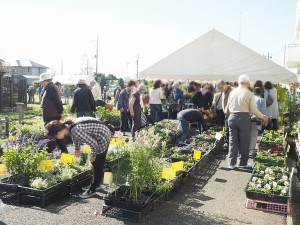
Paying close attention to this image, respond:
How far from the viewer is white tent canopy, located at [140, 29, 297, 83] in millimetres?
7617

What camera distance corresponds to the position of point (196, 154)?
605cm

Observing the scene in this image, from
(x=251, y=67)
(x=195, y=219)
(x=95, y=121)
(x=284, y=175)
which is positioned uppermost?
(x=251, y=67)

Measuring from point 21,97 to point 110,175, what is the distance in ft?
53.9

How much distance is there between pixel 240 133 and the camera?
608cm

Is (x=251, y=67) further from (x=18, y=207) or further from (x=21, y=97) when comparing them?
(x=21, y=97)

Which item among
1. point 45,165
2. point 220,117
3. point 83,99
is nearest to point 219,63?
point 220,117

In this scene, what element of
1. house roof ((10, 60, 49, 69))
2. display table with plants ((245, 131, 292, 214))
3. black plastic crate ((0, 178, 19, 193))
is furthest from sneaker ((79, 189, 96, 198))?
house roof ((10, 60, 49, 69))

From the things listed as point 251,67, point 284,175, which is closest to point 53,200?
point 284,175

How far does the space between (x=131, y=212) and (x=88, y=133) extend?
1.09 metres

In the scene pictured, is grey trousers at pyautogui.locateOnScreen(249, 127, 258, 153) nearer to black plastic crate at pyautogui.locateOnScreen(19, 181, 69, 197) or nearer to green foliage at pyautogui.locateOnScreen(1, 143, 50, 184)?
black plastic crate at pyautogui.locateOnScreen(19, 181, 69, 197)

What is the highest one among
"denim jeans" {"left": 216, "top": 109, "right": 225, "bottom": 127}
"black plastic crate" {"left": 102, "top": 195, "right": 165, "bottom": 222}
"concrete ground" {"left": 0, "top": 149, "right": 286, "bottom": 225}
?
"denim jeans" {"left": 216, "top": 109, "right": 225, "bottom": 127}

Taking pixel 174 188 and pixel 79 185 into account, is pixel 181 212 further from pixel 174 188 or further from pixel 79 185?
pixel 79 185

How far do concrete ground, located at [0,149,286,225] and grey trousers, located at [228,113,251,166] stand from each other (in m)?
1.06

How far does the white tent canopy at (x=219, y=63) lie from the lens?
7.62 metres
